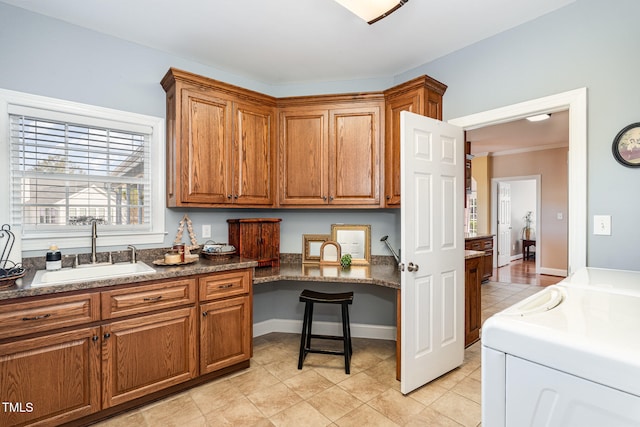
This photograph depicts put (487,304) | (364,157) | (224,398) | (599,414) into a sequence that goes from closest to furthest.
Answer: (599,414) < (224,398) < (364,157) < (487,304)

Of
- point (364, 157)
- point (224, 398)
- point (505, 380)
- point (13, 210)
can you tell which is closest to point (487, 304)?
point (364, 157)

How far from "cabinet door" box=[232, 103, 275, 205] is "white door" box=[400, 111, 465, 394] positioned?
1.33 metres

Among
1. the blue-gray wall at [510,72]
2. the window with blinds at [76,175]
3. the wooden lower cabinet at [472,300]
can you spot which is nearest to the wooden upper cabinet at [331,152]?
the blue-gray wall at [510,72]

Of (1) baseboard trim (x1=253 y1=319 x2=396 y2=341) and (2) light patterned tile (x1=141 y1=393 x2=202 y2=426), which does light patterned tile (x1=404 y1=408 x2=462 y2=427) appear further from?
(2) light patterned tile (x1=141 y1=393 x2=202 y2=426)

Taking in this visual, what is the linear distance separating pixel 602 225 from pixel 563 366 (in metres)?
1.59

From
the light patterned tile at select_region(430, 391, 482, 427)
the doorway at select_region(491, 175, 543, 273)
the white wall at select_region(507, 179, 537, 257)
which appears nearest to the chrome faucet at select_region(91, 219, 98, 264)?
the light patterned tile at select_region(430, 391, 482, 427)

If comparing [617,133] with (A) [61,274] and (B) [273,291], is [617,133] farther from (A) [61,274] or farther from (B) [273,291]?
(A) [61,274]

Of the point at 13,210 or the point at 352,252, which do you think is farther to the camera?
the point at 352,252

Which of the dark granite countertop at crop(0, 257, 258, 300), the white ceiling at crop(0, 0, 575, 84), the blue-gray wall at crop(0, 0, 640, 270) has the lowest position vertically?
the dark granite countertop at crop(0, 257, 258, 300)

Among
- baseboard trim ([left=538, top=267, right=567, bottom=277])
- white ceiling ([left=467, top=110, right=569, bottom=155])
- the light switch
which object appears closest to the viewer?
the light switch

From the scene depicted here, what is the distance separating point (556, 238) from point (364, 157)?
19.3 feet

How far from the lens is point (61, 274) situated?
2068 millimetres

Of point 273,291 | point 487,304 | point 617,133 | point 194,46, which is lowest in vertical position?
point 487,304

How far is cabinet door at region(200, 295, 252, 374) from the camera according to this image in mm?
2291
